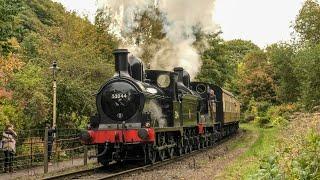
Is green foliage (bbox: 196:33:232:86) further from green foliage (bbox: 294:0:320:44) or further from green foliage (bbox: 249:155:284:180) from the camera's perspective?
green foliage (bbox: 249:155:284:180)

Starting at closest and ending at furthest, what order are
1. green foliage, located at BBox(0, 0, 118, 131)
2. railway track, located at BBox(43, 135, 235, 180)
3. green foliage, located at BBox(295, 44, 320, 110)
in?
railway track, located at BBox(43, 135, 235, 180)
green foliage, located at BBox(0, 0, 118, 131)
green foliage, located at BBox(295, 44, 320, 110)

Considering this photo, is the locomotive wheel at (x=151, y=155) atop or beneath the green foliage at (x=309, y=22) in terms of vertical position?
beneath

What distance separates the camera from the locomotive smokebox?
15.5 metres

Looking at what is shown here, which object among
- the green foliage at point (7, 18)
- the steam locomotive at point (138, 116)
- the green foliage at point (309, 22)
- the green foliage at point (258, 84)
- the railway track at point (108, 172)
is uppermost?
the green foliage at point (309, 22)

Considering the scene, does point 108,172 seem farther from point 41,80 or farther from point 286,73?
point 286,73

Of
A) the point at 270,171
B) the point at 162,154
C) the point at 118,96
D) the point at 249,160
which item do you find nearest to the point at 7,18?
the point at 118,96

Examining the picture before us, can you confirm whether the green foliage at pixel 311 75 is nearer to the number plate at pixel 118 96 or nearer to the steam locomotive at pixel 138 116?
the steam locomotive at pixel 138 116

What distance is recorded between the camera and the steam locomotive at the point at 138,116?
14.8 m

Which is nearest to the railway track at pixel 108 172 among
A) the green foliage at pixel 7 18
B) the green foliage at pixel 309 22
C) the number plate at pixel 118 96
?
the number plate at pixel 118 96

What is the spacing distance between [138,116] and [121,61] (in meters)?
1.88

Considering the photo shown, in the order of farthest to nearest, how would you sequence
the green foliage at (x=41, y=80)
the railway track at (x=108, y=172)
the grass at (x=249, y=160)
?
1. the green foliage at (x=41, y=80)
2. the railway track at (x=108, y=172)
3. the grass at (x=249, y=160)

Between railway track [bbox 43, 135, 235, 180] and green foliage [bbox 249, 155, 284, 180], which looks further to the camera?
railway track [bbox 43, 135, 235, 180]

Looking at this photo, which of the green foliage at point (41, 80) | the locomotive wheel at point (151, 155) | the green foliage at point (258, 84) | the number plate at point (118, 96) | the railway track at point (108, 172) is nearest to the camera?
the railway track at point (108, 172)

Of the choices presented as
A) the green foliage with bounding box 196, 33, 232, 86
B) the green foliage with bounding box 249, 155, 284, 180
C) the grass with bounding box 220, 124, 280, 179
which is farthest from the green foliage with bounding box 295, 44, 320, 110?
the green foliage with bounding box 249, 155, 284, 180
